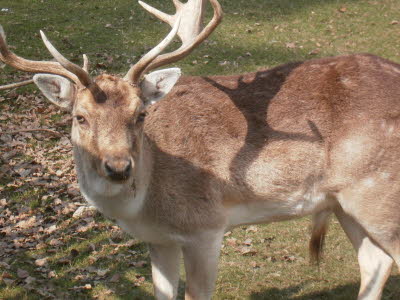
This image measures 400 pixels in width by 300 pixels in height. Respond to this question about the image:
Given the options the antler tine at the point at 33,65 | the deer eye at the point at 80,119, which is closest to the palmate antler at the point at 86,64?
the antler tine at the point at 33,65

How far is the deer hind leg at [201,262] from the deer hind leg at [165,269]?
0.28 m

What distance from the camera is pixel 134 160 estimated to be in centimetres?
520

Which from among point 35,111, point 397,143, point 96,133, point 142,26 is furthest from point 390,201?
point 142,26

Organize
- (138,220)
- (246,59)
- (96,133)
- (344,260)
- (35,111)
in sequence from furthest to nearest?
1. (246,59)
2. (35,111)
3. (344,260)
4. (138,220)
5. (96,133)

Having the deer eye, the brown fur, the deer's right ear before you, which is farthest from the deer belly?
the deer's right ear

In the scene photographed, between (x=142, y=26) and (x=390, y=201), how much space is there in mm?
11079

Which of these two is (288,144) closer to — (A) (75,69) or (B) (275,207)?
(B) (275,207)

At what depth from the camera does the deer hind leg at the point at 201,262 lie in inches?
222

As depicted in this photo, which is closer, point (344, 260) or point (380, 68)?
point (380, 68)

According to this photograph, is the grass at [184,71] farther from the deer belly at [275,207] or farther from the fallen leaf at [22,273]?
the deer belly at [275,207]

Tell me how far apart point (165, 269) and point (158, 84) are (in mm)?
1611

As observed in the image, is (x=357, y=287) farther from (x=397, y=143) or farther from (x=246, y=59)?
(x=246, y=59)

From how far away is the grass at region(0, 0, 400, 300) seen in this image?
22.8 ft

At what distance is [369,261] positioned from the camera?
633 centimetres
